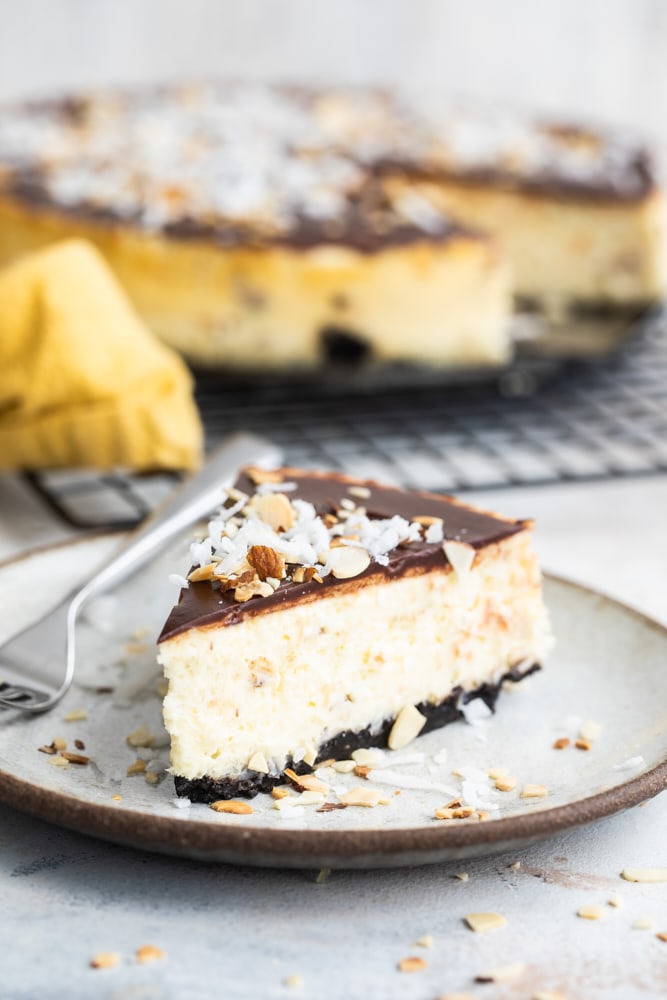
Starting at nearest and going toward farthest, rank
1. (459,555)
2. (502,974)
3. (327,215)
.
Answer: (502,974) → (459,555) → (327,215)

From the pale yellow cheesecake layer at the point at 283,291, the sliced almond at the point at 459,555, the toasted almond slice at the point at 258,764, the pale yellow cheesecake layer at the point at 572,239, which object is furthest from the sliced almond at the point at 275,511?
the pale yellow cheesecake layer at the point at 572,239

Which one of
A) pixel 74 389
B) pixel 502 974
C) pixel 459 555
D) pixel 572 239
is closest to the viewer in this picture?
pixel 502 974

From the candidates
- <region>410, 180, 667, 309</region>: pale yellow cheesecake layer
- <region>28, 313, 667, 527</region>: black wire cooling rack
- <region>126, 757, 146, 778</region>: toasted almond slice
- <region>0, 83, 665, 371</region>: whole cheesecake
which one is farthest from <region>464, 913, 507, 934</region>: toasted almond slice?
<region>410, 180, 667, 309</region>: pale yellow cheesecake layer

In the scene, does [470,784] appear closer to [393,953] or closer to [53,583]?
[393,953]

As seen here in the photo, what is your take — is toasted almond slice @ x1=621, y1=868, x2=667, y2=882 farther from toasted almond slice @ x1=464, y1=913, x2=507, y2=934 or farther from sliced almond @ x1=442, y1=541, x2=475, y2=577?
sliced almond @ x1=442, y1=541, x2=475, y2=577

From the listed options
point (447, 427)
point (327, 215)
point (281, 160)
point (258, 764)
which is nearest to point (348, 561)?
point (258, 764)

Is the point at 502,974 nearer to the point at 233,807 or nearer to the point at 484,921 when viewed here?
the point at 484,921
